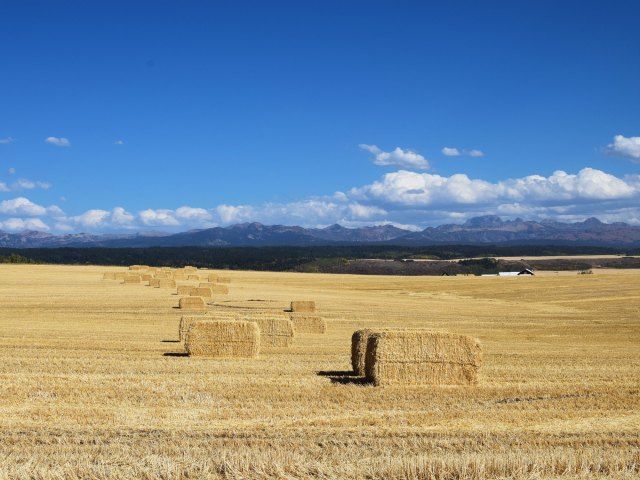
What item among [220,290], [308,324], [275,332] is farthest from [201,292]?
[275,332]

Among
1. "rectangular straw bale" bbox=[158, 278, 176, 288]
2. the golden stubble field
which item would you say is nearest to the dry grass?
the golden stubble field

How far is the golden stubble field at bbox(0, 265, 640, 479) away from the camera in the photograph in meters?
7.99

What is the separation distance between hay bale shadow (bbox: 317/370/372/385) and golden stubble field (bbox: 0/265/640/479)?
0.24 ft

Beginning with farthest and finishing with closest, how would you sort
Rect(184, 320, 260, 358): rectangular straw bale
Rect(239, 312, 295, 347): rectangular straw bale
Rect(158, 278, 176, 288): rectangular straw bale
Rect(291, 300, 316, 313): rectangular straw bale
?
Rect(158, 278, 176, 288): rectangular straw bale
Rect(291, 300, 316, 313): rectangular straw bale
Rect(239, 312, 295, 347): rectangular straw bale
Rect(184, 320, 260, 358): rectangular straw bale

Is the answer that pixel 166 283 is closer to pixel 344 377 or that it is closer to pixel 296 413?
pixel 344 377

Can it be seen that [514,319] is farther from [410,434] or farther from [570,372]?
[410,434]

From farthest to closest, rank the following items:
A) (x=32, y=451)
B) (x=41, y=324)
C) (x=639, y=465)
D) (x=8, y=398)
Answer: (x=41, y=324)
(x=8, y=398)
(x=32, y=451)
(x=639, y=465)

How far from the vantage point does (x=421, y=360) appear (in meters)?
14.8

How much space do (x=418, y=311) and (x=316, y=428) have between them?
29.8 meters

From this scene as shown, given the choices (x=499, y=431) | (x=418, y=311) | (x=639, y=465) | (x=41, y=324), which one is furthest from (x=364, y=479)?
(x=418, y=311)

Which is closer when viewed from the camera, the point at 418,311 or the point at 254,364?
the point at 254,364

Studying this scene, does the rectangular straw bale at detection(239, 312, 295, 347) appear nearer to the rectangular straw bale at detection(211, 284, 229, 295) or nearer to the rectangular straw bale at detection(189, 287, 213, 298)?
the rectangular straw bale at detection(189, 287, 213, 298)

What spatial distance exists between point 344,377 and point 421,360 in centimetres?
183

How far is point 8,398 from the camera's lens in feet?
42.2
